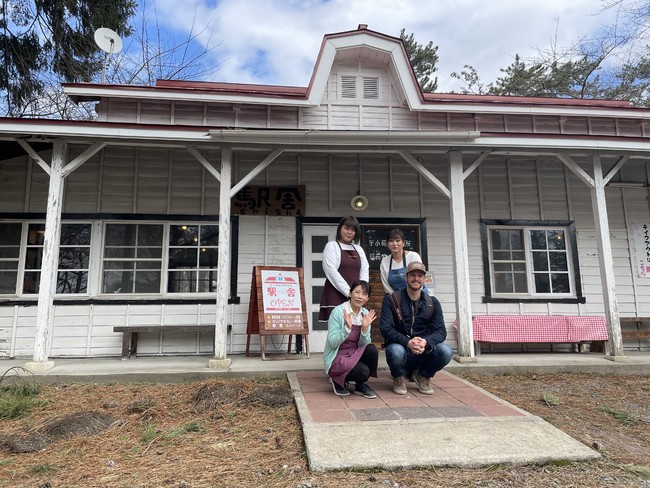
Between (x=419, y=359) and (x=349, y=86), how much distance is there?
4972 millimetres

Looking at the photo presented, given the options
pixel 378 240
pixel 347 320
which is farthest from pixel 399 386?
pixel 378 240

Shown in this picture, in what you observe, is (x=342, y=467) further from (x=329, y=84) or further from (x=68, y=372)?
(x=329, y=84)

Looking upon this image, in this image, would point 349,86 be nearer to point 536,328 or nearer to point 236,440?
point 536,328

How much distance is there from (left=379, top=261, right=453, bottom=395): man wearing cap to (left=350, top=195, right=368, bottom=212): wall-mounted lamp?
2899 millimetres

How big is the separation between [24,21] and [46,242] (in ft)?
26.7

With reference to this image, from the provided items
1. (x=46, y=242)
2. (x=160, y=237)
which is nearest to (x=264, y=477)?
(x=46, y=242)

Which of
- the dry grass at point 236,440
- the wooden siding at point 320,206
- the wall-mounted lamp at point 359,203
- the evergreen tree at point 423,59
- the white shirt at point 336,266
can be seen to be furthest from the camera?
the evergreen tree at point 423,59

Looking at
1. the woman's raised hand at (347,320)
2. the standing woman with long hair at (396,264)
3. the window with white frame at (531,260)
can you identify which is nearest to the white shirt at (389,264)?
the standing woman with long hair at (396,264)

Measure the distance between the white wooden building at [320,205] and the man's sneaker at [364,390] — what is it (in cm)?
201

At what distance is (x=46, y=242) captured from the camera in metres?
4.78

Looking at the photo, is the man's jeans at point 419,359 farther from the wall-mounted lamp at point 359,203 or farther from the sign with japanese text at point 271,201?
the sign with japanese text at point 271,201

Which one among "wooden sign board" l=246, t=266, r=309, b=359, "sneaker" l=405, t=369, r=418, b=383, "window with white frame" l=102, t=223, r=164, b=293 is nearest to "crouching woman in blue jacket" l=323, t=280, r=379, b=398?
"sneaker" l=405, t=369, r=418, b=383

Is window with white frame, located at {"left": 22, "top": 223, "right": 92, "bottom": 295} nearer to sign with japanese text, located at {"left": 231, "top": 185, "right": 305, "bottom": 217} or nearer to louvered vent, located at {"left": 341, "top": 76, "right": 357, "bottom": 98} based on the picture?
sign with japanese text, located at {"left": 231, "top": 185, "right": 305, "bottom": 217}

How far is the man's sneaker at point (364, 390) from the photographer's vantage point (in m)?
3.62
